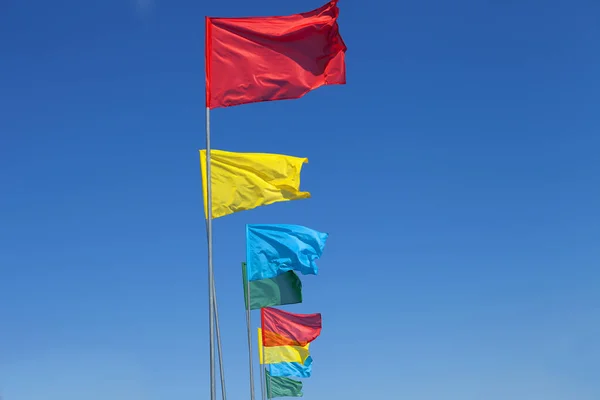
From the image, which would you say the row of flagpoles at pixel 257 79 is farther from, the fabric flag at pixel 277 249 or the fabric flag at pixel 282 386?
the fabric flag at pixel 282 386

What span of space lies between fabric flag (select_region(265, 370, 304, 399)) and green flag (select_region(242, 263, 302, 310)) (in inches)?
521

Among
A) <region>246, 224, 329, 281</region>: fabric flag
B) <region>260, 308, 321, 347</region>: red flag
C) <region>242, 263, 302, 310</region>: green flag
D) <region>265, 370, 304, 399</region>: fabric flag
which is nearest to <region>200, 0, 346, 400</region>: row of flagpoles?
<region>246, 224, 329, 281</region>: fabric flag

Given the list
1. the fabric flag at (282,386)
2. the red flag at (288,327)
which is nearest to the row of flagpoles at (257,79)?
the red flag at (288,327)

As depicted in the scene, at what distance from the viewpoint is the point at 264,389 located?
143 feet

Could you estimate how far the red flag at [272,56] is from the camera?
1892cm

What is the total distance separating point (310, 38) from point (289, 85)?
1.39m

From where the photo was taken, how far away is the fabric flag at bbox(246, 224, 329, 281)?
29.0 meters

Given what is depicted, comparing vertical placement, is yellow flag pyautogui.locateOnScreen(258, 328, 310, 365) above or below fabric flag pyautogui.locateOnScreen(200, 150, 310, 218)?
below

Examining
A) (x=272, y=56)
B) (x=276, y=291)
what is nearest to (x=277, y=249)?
(x=276, y=291)

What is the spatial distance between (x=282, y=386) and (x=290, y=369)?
6.07 metres

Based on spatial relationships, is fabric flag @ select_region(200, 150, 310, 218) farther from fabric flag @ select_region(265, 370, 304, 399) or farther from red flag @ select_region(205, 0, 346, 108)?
fabric flag @ select_region(265, 370, 304, 399)

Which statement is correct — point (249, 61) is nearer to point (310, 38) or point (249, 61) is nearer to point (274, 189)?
point (310, 38)

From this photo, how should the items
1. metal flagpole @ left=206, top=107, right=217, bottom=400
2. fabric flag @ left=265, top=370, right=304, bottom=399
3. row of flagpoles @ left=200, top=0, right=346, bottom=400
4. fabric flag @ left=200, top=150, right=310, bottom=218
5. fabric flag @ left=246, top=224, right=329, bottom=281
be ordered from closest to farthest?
metal flagpole @ left=206, top=107, right=217, bottom=400 → row of flagpoles @ left=200, top=0, right=346, bottom=400 → fabric flag @ left=200, top=150, right=310, bottom=218 → fabric flag @ left=246, top=224, right=329, bottom=281 → fabric flag @ left=265, top=370, right=304, bottom=399

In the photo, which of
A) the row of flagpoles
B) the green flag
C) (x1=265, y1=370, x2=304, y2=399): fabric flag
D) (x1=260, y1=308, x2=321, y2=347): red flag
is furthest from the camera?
(x1=265, y1=370, x2=304, y2=399): fabric flag
